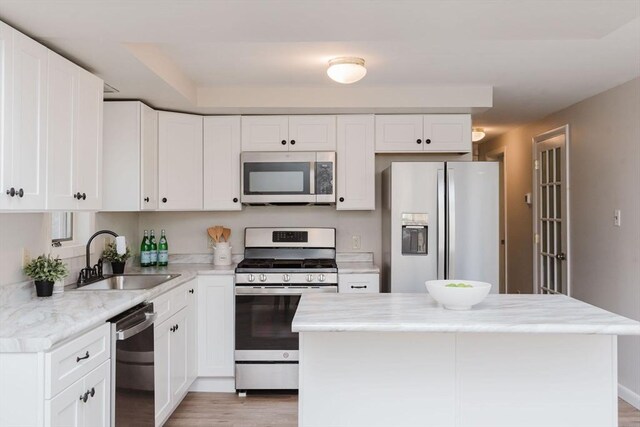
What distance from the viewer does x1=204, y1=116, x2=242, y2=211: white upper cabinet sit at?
3902 millimetres

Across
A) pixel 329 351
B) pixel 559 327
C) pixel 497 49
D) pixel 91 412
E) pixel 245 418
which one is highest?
→ pixel 497 49

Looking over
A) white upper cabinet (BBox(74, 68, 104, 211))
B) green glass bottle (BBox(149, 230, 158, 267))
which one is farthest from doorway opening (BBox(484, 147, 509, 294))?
white upper cabinet (BBox(74, 68, 104, 211))

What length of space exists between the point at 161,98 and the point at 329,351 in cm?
218

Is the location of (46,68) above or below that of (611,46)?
below

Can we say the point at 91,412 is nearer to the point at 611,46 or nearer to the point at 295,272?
the point at 295,272

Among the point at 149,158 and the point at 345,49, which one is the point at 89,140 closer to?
the point at 149,158

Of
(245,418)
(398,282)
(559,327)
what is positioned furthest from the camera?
(398,282)

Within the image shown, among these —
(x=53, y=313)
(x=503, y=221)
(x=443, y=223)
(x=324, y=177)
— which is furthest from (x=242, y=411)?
(x=503, y=221)

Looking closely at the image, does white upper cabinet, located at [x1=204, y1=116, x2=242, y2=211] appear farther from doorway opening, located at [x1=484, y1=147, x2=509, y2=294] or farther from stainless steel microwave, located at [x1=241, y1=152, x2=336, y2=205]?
doorway opening, located at [x1=484, y1=147, x2=509, y2=294]

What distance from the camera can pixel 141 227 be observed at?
4.19 meters

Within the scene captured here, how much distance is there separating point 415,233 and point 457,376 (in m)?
1.54

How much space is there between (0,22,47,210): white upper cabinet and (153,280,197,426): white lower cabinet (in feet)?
3.26

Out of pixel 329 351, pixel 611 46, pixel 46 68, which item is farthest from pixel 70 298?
pixel 611 46

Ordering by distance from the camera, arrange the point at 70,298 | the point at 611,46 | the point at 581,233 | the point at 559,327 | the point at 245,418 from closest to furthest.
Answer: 1. the point at 559,327
2. the point at 70,298
3. the point at 611,46
4. the point at 245,418
5. the point at 581,233
